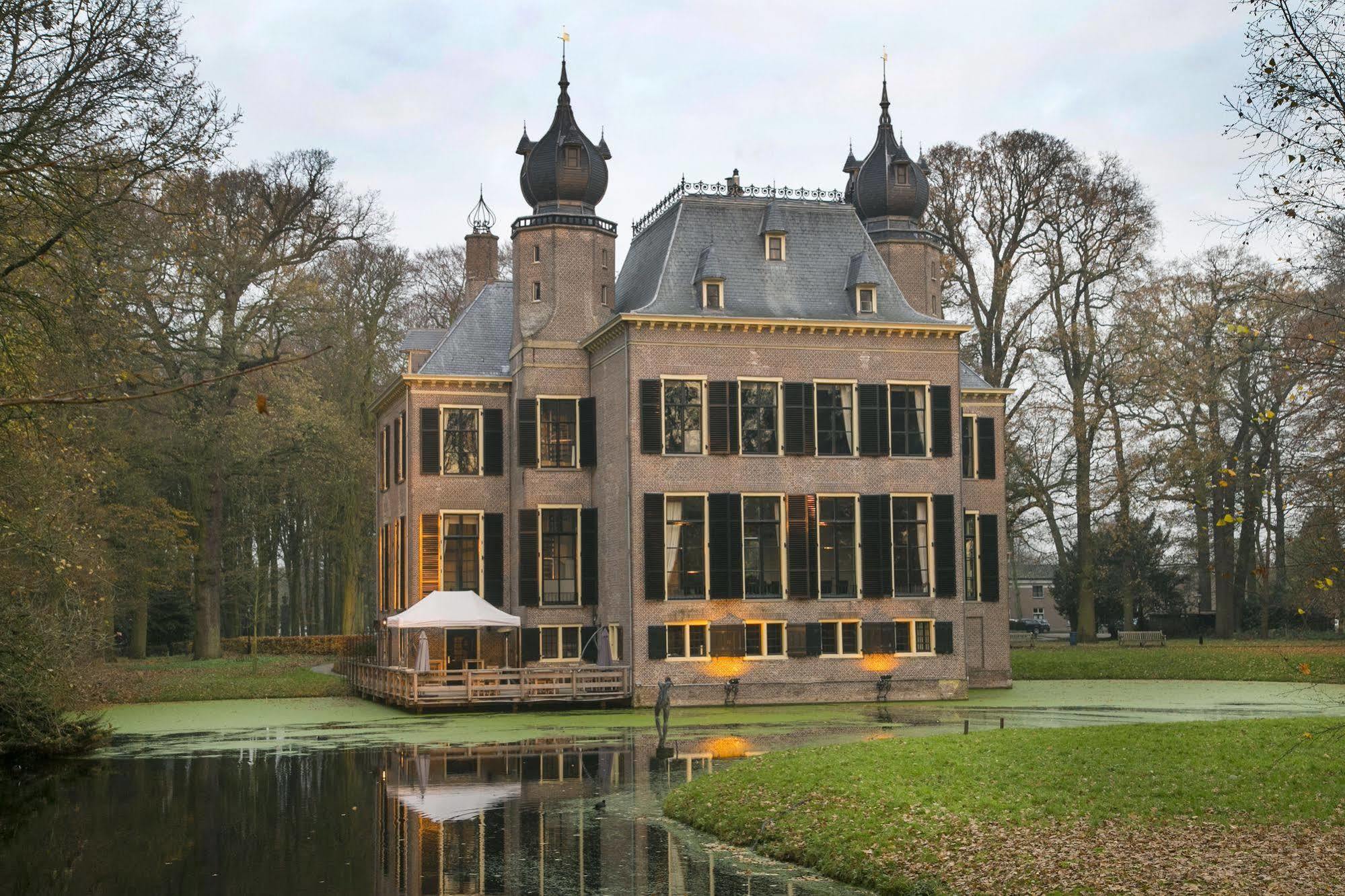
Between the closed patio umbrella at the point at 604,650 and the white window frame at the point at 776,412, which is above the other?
the white window frame at the point at 776,412

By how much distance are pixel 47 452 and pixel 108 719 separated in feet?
27.3

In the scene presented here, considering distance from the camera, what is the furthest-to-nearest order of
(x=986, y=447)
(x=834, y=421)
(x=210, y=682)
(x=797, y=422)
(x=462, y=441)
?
(x=986, y=447)
(x=210, y=682)
(x=462, y=441)
(x=834, y=421)
(x=797, y=422)

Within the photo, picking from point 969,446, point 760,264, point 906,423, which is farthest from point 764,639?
point 969,446

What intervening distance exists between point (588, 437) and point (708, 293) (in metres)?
4.44

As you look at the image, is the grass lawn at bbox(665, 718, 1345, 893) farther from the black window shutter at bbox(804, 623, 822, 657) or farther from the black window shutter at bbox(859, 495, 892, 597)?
the black window shutter at bbox(859, 495, 892, 597)

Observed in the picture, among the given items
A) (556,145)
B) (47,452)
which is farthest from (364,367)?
(47,452)

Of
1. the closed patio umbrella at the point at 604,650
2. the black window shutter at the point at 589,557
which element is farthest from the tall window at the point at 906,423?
the closed patio umbrella at the point at 604,650

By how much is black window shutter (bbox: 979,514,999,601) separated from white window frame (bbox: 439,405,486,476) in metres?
12.7

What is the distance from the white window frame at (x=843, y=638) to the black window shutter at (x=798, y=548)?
0.85 metres

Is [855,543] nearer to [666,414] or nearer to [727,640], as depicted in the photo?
[727,640]

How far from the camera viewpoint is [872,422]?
105ft

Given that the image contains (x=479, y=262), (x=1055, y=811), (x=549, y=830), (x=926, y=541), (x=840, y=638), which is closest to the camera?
(x=1055, y=811)

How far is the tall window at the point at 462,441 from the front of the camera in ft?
112

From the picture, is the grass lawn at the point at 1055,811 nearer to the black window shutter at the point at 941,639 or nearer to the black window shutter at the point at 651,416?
the black window shutter at the point at 651,416
